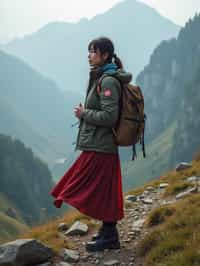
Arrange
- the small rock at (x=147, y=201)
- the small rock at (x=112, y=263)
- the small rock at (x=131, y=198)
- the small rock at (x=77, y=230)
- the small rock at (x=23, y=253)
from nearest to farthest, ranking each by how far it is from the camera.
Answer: the small rock at (x=23, y=253), the small rock at (x=112, y=263), the small rock at (x=77, y=230), the small rock at (x=147, y=201), the small rock at (x=131, y=198)

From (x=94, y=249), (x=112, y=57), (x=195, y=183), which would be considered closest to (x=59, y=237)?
(x=94, y=249)

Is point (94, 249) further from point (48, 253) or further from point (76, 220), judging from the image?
point (76, 220)

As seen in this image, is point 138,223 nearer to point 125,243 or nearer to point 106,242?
point 125,243

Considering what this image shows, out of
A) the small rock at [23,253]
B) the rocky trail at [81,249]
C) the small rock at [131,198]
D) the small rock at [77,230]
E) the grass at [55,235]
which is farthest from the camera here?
the small rock at [131,198]

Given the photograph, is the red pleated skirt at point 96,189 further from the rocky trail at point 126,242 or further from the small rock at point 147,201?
the small rock at point 147,201

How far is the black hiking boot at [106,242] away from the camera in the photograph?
26.1 ft

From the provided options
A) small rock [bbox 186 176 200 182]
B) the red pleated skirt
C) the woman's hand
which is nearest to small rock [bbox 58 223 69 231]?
the red pleated skirt

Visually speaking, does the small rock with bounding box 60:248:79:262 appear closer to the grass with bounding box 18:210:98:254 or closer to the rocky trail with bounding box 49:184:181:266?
the rocky trail with bounding box 49:184:181:266

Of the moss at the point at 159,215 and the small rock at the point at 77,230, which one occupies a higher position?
the moss at the point at 159,215

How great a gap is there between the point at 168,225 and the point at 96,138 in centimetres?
214

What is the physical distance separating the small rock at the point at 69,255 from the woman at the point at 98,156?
1.65ft

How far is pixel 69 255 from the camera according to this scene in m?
7.66

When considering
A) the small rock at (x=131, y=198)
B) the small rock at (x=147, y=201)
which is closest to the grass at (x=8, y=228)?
the small rock at (x=131, y=198)

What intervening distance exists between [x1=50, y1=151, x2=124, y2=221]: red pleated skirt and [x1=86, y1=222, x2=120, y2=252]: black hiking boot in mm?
440
